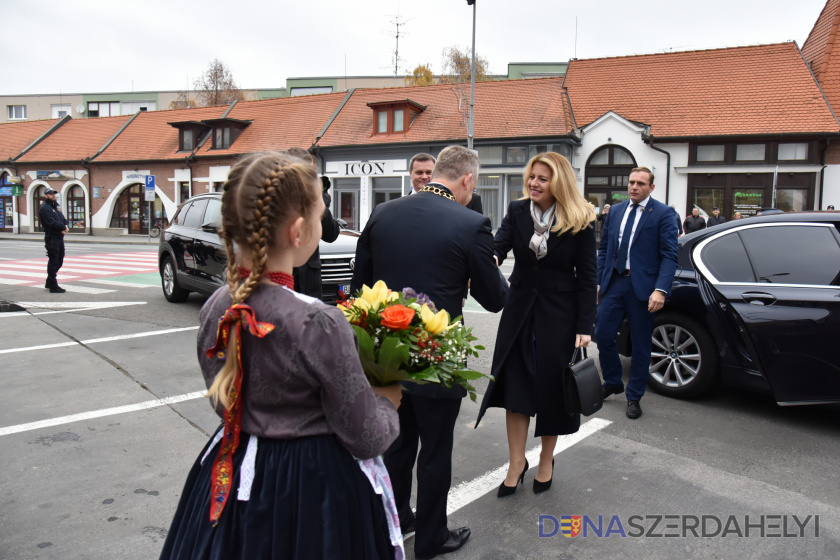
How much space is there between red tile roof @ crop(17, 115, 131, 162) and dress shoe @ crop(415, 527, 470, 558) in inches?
1566

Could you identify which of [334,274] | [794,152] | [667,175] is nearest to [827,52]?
[794,152]

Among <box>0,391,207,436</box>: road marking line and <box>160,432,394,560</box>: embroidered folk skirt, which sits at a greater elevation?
<box>160,432,394,560</box>: embroidered folk skirt

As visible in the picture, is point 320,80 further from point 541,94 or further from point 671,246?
point 671,246

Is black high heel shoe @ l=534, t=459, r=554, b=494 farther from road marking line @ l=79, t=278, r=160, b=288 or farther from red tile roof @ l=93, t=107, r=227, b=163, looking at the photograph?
red tile roof @ l=93, t=107, r=227, b=163

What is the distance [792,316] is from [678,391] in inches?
48.0

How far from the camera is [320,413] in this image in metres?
1.61

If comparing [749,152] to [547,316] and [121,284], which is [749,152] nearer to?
[121,284]

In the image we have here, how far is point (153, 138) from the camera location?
3631 centimetres

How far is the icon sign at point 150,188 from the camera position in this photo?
30.8 meters

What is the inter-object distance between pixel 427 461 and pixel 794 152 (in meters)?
24.1

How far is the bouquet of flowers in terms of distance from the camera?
176 centimetres

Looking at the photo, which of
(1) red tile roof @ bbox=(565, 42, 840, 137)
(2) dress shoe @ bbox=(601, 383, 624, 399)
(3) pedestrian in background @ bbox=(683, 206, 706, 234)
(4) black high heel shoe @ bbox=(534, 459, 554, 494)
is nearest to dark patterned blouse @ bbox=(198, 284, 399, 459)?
(4) black high heel shoe @ bbox=(534, 459, 554, 494)

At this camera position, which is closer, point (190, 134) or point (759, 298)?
point (759, 298)

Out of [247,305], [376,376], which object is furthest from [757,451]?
[247,305]
